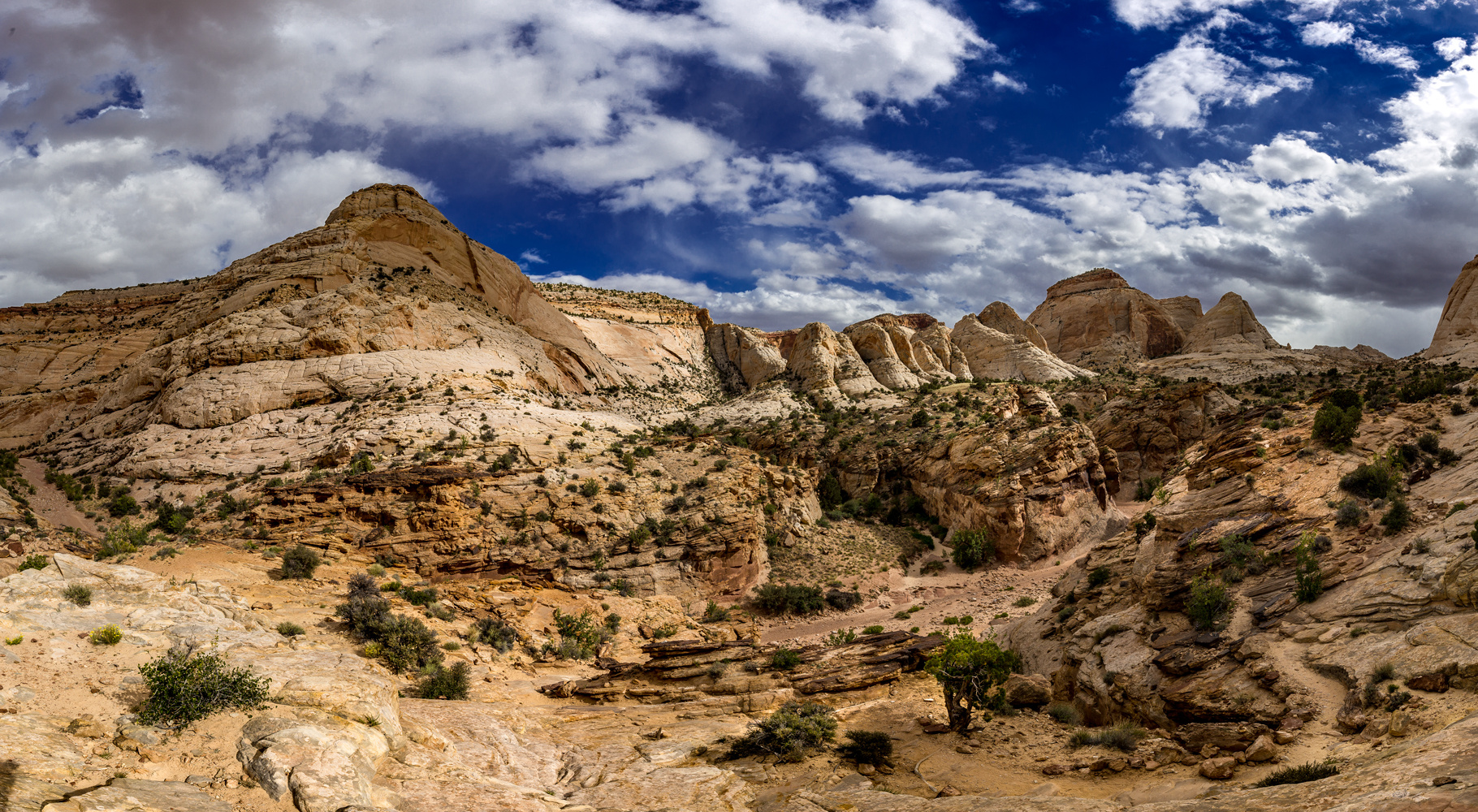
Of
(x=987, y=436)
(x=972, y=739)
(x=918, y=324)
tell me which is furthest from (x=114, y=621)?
(x=918, y=324)

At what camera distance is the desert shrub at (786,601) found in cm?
3347

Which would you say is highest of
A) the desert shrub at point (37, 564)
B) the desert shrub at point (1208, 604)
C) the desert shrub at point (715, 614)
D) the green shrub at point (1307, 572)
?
the desert shrub at point (37, 564)

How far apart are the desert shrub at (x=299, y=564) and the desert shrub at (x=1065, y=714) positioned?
2437 centimetres

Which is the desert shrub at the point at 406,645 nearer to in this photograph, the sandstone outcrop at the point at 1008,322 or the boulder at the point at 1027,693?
the boulder at the point at 1027,693

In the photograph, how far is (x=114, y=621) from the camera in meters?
13.8

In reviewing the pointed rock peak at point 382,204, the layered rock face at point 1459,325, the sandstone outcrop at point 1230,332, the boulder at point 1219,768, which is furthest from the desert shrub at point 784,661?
the sandstone outcrop at point 1230,332

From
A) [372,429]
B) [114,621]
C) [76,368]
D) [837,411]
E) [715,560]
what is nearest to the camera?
[114,621]

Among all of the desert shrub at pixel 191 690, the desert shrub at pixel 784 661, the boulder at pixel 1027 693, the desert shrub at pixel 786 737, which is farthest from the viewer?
the desert shrub at pixel 784 661

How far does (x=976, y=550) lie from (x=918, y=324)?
99.4 m

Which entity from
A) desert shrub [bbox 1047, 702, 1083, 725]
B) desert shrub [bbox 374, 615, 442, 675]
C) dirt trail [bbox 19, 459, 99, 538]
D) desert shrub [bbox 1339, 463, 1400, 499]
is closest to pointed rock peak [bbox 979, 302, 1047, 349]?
desert shrub [bbox 1339, 463, 1400, 499]

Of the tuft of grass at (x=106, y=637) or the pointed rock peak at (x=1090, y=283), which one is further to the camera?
the pointed rock peak at (x=1090, y=283)

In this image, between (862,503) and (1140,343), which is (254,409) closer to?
(862,503)

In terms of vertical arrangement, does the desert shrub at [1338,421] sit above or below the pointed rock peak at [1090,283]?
below

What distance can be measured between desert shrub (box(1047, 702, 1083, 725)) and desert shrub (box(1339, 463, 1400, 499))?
31.7ft
